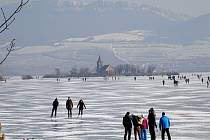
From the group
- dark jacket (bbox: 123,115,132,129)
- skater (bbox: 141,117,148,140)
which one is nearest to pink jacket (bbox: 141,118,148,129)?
skater (bbox: 141,117,148,140)

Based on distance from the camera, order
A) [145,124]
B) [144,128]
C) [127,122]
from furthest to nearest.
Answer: [127,122]
[145,124]
[144,128]

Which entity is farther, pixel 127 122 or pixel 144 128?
pixel 127 122

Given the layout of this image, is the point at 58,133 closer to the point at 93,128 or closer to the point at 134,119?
the point at 93,128

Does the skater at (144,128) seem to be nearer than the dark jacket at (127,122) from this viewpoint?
Yes

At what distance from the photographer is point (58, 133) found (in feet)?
69.6

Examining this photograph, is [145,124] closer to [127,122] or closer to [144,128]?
[144,128]

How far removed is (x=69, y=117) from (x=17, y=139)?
1010cm

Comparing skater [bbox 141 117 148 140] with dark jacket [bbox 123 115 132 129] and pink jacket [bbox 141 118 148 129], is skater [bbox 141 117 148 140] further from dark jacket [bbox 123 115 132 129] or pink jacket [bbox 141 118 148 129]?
dark jacket [bbox 123 115 132 129]

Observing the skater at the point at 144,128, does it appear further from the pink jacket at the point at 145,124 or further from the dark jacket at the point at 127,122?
the dark jacket at the point at 127,122

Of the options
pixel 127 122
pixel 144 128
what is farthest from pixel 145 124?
pixel 127 122

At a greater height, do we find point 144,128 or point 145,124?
point 145,124

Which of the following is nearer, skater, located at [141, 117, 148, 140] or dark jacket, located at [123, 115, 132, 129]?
skater, located at [141, 117, 148, 140]

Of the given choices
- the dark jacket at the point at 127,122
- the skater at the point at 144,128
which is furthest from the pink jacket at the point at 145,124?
the dark jacket at the point at 127,122

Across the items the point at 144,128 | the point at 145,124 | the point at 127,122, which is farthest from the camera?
the point at 127,122
